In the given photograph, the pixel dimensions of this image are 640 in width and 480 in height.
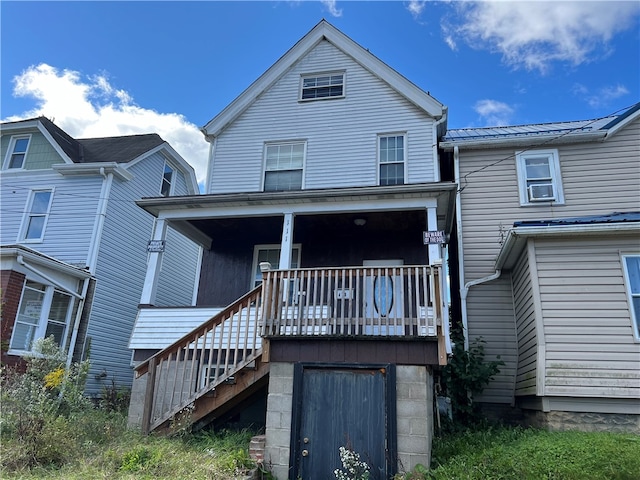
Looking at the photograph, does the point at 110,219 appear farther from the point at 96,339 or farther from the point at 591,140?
the point at 591,140

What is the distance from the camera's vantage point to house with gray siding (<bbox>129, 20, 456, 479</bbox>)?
601 cm

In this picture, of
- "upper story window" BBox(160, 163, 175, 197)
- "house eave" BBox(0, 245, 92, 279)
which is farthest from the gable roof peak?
"house eave" BBox(0, 245, 92, 279)

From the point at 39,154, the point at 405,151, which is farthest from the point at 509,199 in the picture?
the point at 39,154

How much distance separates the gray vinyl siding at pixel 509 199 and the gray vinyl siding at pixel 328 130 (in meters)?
1.61

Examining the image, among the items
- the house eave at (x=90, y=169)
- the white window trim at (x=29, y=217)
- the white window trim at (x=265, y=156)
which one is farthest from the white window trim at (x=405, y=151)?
the white window trim at (x=29, y=217)

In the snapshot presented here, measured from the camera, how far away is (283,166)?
448 inches

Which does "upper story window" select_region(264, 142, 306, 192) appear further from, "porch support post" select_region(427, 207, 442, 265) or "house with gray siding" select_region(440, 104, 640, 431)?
"porch support post" select_region(427, 207, 442, 265)

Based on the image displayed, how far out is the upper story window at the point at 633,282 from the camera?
278 inches

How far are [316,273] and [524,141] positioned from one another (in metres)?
7.01

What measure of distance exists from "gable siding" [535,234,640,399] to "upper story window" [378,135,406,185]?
13.1 ft

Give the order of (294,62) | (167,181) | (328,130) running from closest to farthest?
(328,130), (294,62), (167,181)

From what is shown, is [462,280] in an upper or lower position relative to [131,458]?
upper

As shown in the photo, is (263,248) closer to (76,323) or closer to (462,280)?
(462,280)

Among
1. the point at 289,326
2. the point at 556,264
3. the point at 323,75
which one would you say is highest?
the point at 323,75
